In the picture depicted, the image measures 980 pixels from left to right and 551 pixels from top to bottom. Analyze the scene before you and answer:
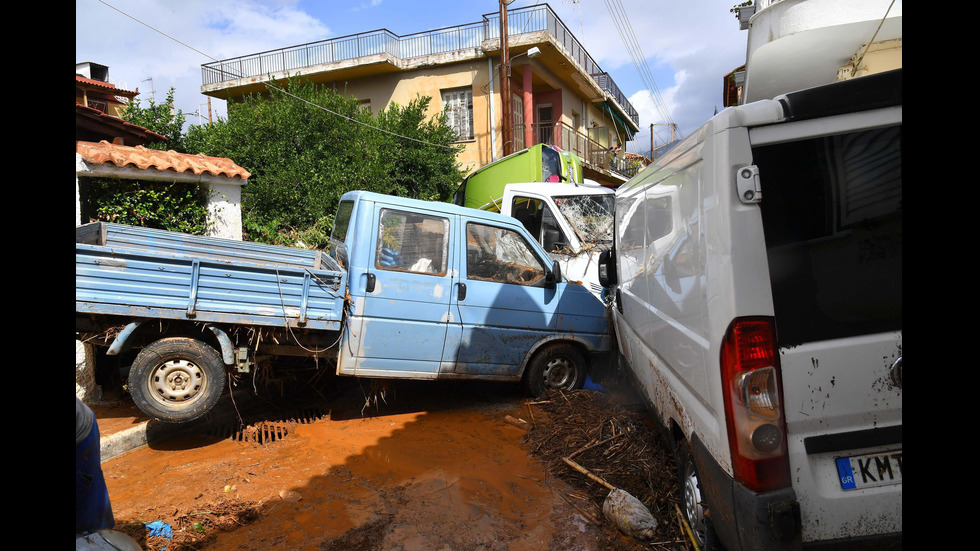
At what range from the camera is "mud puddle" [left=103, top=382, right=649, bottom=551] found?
10.7 ft

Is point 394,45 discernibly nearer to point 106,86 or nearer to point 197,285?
point 106,86

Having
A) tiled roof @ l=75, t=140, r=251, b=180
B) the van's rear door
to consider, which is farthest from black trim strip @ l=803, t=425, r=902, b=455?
tiled roof @ l=75, t=140, r=251, b=180

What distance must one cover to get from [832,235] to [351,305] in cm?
370

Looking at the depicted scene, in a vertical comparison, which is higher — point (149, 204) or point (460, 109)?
point (460, 109)

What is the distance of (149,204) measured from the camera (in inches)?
283

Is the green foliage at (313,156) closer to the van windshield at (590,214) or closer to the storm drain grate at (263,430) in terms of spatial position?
the van windshield at (590,214)

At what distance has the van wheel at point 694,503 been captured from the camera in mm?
2686

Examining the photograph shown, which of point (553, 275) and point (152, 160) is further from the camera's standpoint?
point (152, 160)

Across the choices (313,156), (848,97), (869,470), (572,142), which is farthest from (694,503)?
(572,142)
